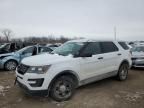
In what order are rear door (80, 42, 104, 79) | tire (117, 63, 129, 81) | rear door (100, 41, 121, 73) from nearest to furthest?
rear door (80, 42, 104, 79), rear door (100, 41, 121, 73), tire (117, 63, 129, 81)

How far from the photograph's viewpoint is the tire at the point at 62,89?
16.8 ft

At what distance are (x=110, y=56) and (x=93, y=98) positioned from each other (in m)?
1.88

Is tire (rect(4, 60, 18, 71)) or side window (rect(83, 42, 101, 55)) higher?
side window (rect(83, 42, 101, 55))

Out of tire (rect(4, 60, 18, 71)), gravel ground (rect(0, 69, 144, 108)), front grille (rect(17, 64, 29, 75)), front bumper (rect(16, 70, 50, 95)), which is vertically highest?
front grille (rect(17, 64, 29, 75))

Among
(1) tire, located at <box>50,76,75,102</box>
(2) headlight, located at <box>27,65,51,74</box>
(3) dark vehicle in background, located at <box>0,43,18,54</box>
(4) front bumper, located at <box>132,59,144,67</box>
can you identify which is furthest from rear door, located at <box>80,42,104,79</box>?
(3) dark vehicle in background, located at <box>0,43,18,54</box>

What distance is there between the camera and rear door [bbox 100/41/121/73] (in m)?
6.48

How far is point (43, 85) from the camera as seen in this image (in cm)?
486

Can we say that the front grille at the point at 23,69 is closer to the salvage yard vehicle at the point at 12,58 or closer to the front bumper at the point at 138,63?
the salvage yard vehicle at the point at 12,58

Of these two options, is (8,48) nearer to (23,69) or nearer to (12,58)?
(12,58)

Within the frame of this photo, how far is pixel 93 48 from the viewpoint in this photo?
6.26 meters

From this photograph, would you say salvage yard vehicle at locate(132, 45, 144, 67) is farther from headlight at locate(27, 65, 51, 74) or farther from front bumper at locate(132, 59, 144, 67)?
headlight at locate(27, 65, 51, 74)

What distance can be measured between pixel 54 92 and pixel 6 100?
1558 millimetres

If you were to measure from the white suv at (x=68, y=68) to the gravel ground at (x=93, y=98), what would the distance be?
1.25 ft

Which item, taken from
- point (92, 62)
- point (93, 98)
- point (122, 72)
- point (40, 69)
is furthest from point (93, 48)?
point (40, 69)
